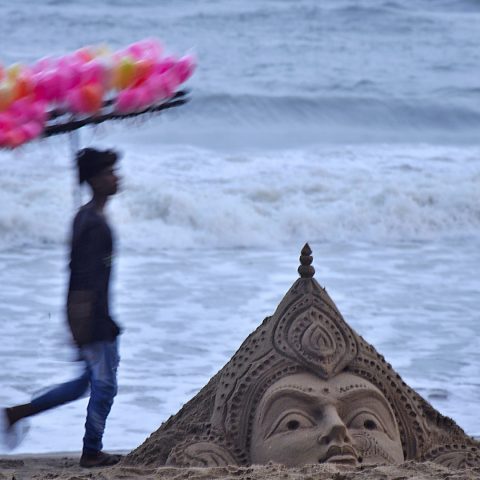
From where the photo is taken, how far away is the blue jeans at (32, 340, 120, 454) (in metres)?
5.35

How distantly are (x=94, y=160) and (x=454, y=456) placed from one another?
183cm

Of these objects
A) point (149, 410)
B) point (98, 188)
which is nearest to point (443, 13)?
point (149, 410)

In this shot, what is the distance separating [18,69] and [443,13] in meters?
24.1

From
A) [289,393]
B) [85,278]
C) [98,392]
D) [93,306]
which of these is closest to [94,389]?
[98,392]

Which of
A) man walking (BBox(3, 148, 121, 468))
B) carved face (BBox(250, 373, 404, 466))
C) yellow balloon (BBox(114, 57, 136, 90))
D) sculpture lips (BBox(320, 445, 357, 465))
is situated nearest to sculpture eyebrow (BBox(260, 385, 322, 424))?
carved face (BBox(250, 373, 404, 466))

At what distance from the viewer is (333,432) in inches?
179

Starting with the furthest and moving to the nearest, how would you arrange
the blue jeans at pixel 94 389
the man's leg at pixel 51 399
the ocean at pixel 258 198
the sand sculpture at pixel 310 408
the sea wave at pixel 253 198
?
the sea wave at pixel 253 198
the ocean at pixel 258 198
the man's leg at pixel 51 399
the blue jeans at pixel 94 389
the sand sculpture at pixel 310 408

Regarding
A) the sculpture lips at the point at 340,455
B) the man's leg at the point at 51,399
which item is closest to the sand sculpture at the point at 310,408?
the sculpture lips at the point at 340,455

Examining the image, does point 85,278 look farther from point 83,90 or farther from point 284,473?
point 284,473

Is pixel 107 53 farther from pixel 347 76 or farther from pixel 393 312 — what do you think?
pixel 347 76

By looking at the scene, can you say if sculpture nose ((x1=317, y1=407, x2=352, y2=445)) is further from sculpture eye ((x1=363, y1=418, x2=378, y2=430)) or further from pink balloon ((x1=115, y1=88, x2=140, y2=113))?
pink balloon ((x1=115, y1=88, x2=140, y2=113))

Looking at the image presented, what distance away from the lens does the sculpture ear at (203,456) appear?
15.5 feet

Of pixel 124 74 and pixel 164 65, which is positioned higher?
pixel 164 65

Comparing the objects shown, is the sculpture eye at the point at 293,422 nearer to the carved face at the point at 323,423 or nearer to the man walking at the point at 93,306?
the carved face at the point at 323,423
